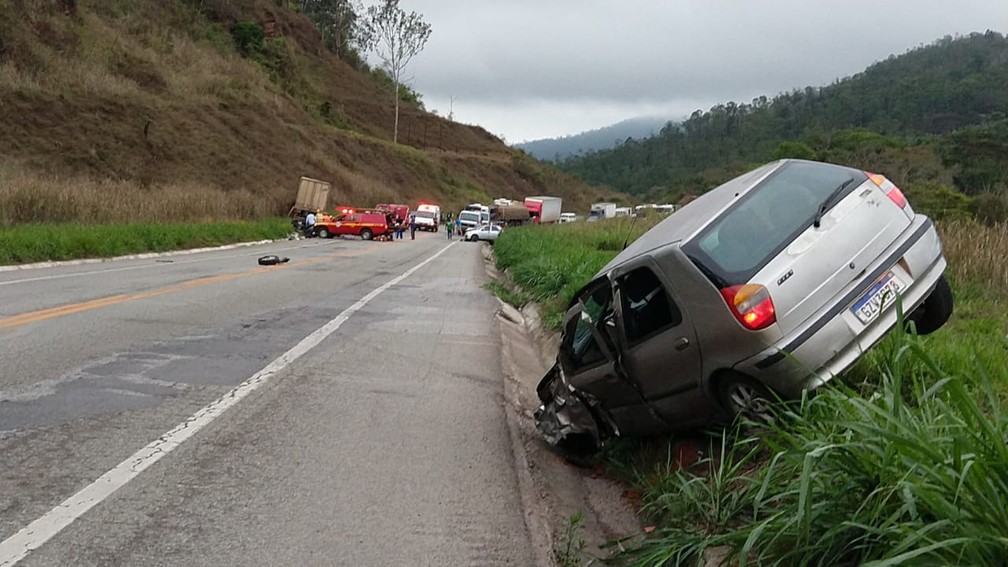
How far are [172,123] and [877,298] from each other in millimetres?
50460

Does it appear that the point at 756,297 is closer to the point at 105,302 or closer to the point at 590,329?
the point at 590,329

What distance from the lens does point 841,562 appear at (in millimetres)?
3074

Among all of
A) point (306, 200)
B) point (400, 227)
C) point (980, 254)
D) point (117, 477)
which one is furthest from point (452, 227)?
point (117, 477)

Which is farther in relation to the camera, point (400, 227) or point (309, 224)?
point (400, 227)

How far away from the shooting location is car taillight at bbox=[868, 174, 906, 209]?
5254 mm

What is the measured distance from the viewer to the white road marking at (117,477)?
3955mm

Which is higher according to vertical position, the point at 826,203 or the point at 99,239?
the point at 826,203

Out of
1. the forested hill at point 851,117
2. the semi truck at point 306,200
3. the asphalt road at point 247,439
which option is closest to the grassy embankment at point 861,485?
the asphalt road at point 247,439

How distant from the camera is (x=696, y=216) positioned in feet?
18.5

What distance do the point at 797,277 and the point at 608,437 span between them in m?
2.01

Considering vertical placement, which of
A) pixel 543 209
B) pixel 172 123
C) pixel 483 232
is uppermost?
pixel 172 123

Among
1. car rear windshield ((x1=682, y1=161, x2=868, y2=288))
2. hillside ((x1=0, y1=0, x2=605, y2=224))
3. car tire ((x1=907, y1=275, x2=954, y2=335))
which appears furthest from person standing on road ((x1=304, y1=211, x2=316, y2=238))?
car tire ((x1=907, y1=275, x2=954, y2=335))

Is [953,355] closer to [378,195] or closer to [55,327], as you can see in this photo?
[55,327]

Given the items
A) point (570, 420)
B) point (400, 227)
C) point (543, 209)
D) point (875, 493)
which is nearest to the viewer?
point (875, 493)
